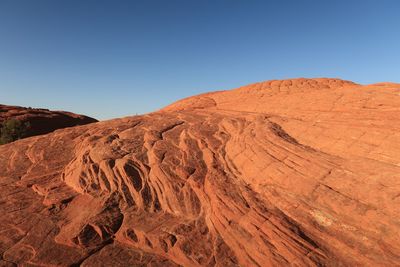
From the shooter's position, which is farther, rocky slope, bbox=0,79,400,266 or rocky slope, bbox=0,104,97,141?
rocky slope, bbox=0,104,97,141

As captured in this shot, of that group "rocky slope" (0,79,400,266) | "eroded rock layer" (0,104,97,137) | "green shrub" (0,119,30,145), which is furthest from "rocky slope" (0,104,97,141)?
"rocky slope" (0,79,400,266)

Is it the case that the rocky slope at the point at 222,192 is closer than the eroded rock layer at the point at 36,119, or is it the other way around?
the rocky slope at the point at 222,192

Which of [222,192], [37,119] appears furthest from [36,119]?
[222,192]

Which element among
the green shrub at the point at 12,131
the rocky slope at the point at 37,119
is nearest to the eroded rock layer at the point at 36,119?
the rocky slope at the point at 37,119

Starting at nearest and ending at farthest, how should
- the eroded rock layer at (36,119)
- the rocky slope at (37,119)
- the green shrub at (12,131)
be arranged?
the green shrub at (12,131) < the eroded rock layer at (36,119) < the rocky slope at (37,119)

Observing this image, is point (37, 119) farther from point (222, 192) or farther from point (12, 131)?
point (222, 192)

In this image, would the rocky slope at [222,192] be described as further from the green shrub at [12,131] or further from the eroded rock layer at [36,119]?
the eroded rock layer at [36,119]

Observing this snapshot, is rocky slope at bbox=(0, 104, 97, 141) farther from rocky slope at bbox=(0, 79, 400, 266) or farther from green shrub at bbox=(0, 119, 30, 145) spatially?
rocky slope at bbox=(0, 79, 400, 266)

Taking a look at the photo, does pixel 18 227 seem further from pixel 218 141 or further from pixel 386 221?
pixel 386 221

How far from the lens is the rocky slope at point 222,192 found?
10719mm

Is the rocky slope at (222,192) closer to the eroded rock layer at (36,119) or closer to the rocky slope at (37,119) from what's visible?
the eroded rock layer at (36,119)

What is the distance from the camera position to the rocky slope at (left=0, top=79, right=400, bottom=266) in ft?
35.2

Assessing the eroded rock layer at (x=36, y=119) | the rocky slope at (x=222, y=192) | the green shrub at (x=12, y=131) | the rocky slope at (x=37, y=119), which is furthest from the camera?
the rocky slope at (x=37, y=119)

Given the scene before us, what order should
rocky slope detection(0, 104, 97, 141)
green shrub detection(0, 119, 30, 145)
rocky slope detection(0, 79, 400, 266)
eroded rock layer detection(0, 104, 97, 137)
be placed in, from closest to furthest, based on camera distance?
rocky slope detection(0, 79, 400, 266) < green shrub detection(0, 119, 30, 145) < eroded rock layer detection(0, 104, 97, 137) < rocky slope detection(0, 104, 97, 141)
